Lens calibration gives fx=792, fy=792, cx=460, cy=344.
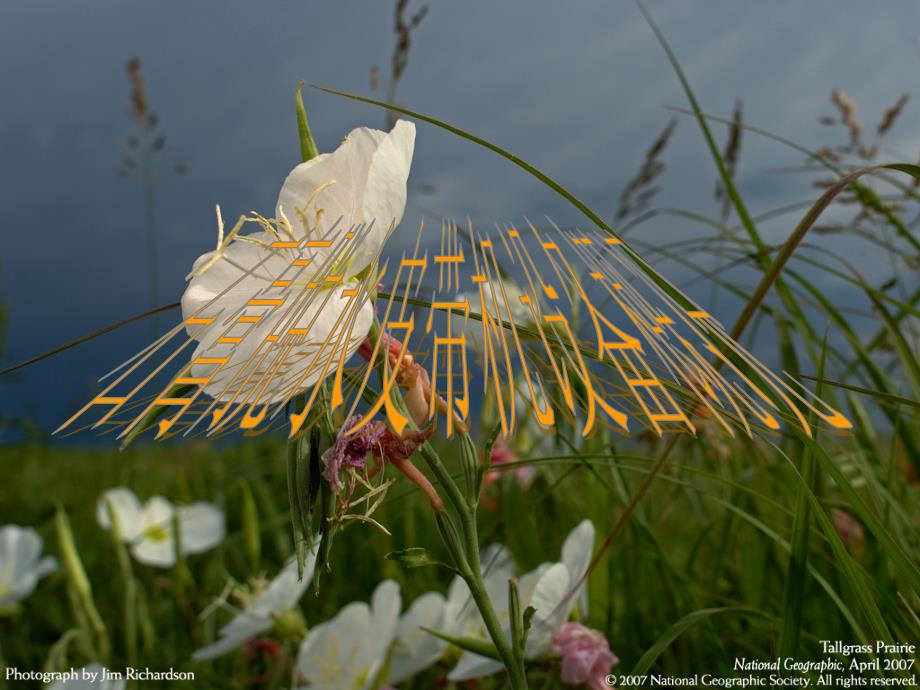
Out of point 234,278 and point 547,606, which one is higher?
point 234,278

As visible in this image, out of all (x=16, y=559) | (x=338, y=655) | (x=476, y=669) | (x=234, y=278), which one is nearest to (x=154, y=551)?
(x=16, y=559)

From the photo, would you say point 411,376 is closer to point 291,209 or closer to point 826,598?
point 291,209

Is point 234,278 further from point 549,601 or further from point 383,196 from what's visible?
point 549,601

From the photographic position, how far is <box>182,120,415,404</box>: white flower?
397 millimetres

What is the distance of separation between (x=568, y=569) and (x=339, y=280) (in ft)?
1.33

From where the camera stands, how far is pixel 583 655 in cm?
63

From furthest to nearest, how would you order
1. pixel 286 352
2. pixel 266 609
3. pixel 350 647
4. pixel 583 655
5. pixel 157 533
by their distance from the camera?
1. pixel 157 533
2. pixel 266 609
3. pixel 350 647
4. pixel 583 655
5. pixel 286 352

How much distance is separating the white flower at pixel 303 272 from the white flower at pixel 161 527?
1.11 m

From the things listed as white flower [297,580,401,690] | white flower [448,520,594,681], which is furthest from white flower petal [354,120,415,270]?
white flower [297,580,401,690]

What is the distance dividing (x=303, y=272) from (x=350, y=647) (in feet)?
1.59

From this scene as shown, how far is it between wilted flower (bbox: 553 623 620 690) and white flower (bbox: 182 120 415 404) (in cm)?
37

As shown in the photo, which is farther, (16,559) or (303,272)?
(16,559)

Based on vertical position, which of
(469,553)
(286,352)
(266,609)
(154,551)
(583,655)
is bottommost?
(154,551)

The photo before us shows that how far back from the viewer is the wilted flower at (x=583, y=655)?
629 millimetres
